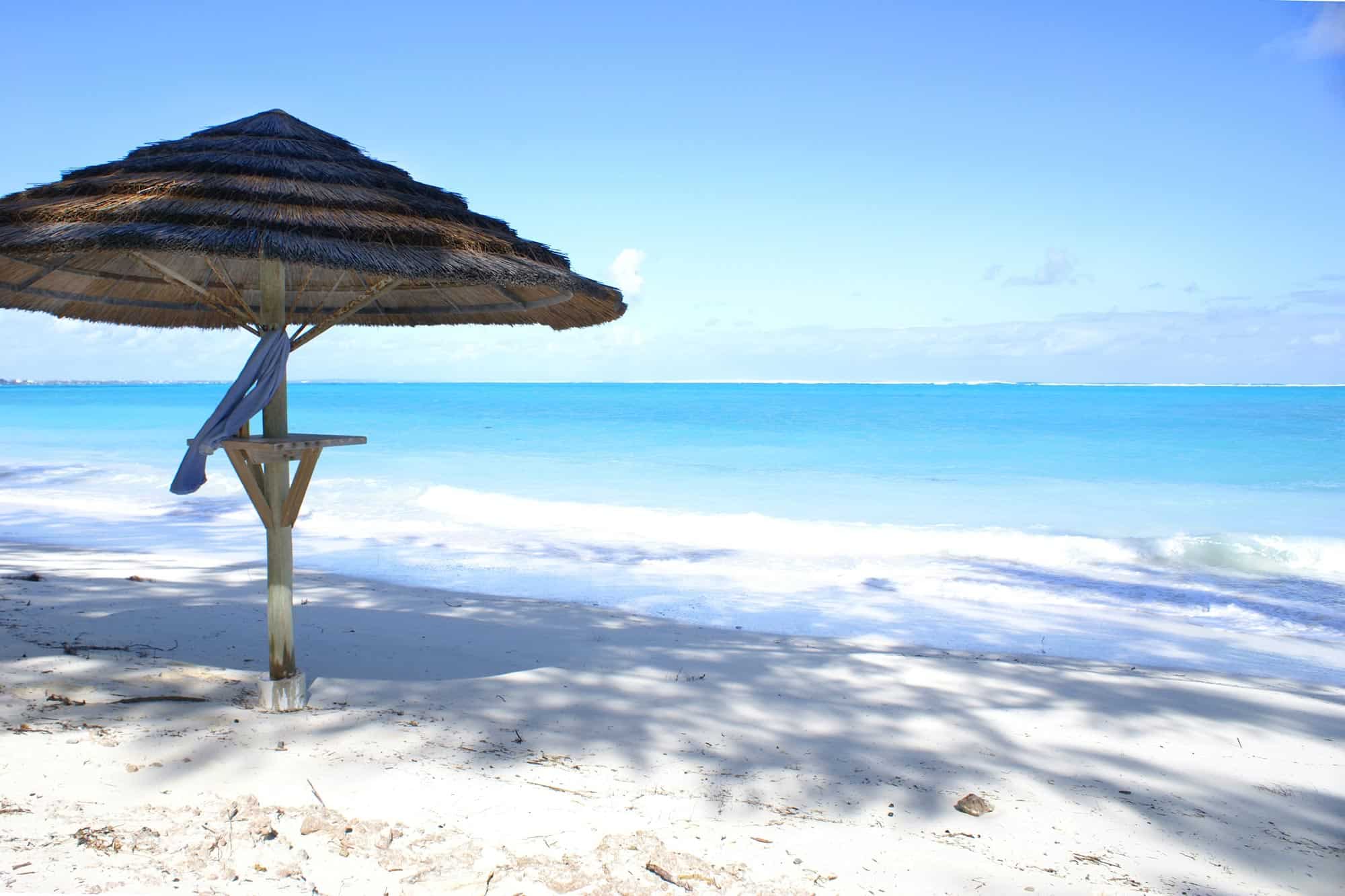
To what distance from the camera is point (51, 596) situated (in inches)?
199

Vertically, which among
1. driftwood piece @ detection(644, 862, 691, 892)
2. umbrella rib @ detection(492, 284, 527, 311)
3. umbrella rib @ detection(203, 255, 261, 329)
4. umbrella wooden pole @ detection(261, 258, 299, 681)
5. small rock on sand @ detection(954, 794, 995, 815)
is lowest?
small rock on sand @ detection(954, 794, 995, 815)

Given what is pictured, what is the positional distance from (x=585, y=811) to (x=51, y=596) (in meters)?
4.13

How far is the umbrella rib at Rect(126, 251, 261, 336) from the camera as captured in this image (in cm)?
302

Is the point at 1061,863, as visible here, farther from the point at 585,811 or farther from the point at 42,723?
the point at 42,723

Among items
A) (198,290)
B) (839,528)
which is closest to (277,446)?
(198,290)

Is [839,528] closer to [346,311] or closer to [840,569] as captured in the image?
[840,569]

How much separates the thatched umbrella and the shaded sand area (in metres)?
0.65

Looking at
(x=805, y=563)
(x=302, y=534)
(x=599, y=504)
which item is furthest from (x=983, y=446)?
(x=302, y=534)

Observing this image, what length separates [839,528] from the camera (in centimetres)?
1083

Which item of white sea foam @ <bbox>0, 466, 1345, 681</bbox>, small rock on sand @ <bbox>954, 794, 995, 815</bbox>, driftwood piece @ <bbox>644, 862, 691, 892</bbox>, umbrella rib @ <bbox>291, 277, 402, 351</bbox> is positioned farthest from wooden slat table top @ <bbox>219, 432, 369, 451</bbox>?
white sea foam @ <bbox>0, 466, 1345, 681</bbox>

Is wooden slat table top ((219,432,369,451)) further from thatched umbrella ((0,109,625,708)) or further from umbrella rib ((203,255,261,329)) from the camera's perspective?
umbrella rib ((203,255,261,329))

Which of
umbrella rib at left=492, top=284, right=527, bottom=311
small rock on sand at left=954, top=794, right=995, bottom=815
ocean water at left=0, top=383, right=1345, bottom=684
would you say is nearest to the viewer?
small rock on sand at left=954, top=794, right=995, bottom=815

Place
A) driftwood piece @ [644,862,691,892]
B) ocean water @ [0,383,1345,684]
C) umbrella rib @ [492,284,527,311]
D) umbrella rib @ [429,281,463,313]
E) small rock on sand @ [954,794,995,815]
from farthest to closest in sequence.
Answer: ocean water @ [0,383,1345,684] → umbrella rib @ [429,281,463,313] → umbrella rib @ [492,284,527,311] → small rock on sand @ [954,794,995,815] → driftwood piece @ [644,862,691,892]

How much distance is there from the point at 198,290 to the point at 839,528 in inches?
346
